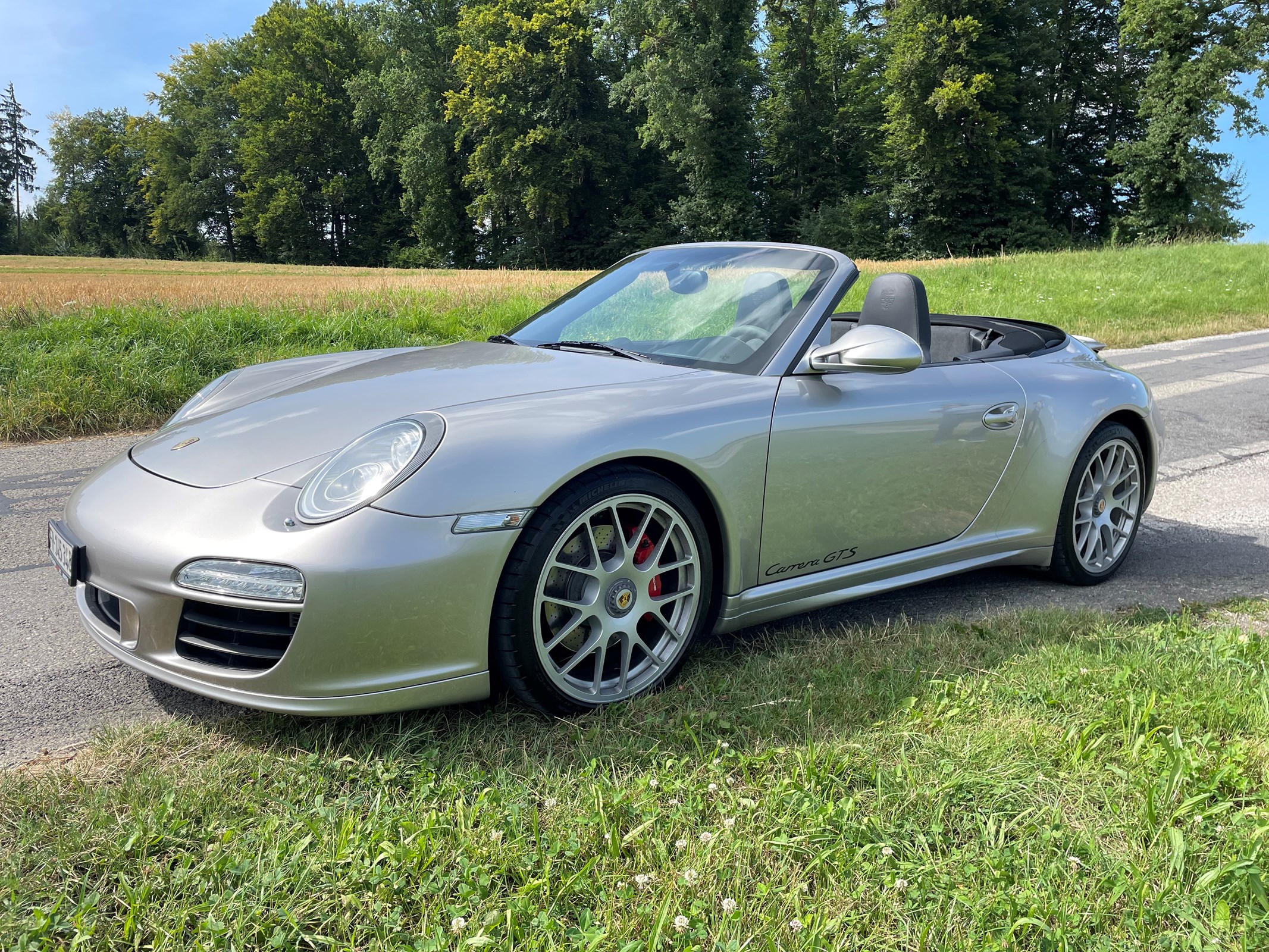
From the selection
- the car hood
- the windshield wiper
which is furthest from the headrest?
the car hood

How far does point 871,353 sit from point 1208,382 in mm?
7926

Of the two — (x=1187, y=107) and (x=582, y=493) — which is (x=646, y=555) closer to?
(x=582, y=493)

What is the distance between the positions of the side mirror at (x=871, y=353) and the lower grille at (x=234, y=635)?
1765mm

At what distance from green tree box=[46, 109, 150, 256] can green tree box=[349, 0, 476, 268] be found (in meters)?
30.6

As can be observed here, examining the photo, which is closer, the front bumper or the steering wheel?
the front bumper

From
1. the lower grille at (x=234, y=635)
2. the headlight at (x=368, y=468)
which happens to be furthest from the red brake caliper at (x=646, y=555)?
the lower grille at (x=234, y=635)

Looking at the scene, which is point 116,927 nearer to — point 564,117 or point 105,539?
point 105,539

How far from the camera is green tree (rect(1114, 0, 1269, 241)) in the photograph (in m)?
32.9

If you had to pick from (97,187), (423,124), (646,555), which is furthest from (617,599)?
(97,187)

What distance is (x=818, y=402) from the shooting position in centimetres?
294

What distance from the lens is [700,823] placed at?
2008 millimetres

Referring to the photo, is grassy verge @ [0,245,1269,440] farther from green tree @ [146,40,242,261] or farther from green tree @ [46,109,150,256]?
green tree @ [46,109,150,256]

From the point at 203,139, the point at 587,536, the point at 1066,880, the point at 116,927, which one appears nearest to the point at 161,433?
the point at 587,536

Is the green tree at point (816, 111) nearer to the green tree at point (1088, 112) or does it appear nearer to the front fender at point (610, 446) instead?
the green tree at point (1088, 112)
